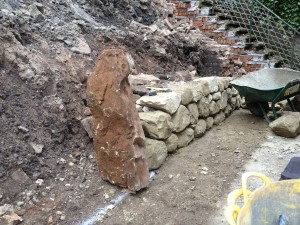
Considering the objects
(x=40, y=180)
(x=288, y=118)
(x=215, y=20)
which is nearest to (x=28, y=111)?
(x=40, y=180)

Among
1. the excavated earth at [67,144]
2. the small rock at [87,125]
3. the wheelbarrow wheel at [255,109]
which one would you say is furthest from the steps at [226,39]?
the small rock at [87,125]

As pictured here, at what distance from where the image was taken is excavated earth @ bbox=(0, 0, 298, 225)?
3.03 meters

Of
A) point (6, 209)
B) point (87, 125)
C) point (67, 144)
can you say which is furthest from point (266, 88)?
point (6, 209)

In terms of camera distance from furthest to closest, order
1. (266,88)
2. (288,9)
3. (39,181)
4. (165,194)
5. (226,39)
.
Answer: (288,9)
(226,39)
(266,88)
(165,194)
(39,181)

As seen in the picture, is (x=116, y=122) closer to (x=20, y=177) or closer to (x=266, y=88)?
(x=20, y=177)

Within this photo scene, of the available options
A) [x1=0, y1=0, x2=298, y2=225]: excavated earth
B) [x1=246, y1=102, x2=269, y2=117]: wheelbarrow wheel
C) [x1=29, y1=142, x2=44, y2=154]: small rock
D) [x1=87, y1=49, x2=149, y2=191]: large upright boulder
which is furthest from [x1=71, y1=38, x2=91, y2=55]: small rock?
[x1=246, y1=102, x2=269, y2=117]: wheelbarrow wheel

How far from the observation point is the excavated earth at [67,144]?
3.03 m

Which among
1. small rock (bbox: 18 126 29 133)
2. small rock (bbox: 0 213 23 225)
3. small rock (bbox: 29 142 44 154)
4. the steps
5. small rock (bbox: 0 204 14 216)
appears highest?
the steps

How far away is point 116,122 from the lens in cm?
319

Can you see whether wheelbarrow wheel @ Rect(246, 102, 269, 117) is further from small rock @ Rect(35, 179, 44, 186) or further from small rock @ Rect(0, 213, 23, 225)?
small rock @ Rect(0, 213, 23, 225)

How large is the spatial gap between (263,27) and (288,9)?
2391 mm

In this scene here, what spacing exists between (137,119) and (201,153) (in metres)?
1.34

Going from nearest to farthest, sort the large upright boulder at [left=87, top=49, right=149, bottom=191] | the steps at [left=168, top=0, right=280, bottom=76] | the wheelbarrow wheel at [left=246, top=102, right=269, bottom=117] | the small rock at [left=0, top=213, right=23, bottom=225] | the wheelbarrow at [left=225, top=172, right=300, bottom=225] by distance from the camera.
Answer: the wheelbarrow at [left=225, top=172, right=300, bottom=225]
the small rock at [left=0, top=213, right=23, bottom=225]
the large upright boulder at [left=87, top=49, right=149, bottom=191]
the wheelbarrow wheel at [left=246, top=102, right=269, bottom=117]
the steps at [left=168, top=0, right=280, bottom=76]

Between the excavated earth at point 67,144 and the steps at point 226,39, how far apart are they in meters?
2.25
